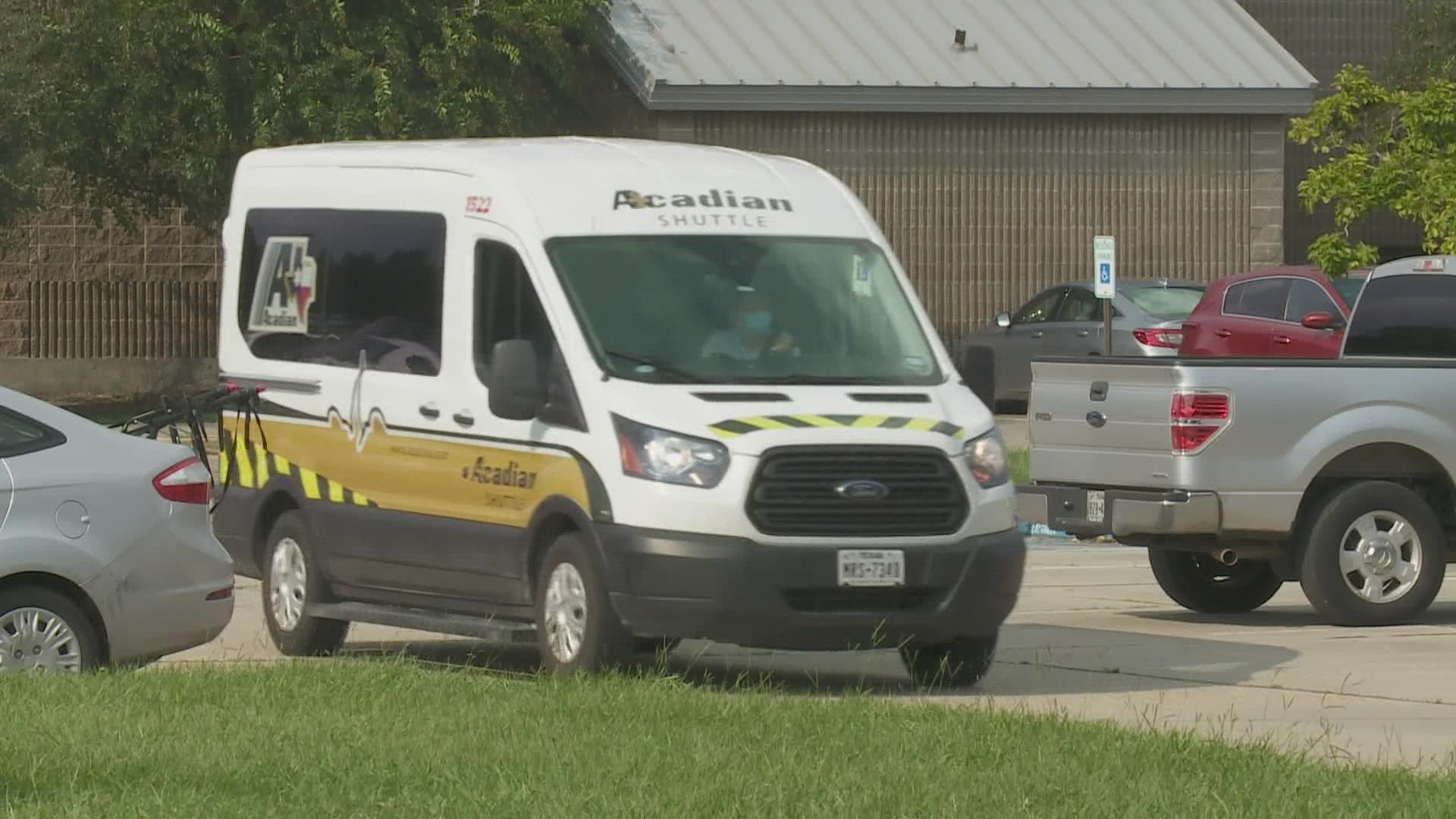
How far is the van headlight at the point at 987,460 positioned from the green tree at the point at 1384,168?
19.3m

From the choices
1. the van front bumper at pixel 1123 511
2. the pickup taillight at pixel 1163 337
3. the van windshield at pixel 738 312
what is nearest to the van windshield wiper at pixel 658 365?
the van windshield at pixel 738 312

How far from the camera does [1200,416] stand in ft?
49.9

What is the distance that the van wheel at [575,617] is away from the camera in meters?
12.2

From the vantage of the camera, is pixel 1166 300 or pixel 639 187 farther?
pixel 1166 300

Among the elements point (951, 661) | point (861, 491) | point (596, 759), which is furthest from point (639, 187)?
point (596, 759)

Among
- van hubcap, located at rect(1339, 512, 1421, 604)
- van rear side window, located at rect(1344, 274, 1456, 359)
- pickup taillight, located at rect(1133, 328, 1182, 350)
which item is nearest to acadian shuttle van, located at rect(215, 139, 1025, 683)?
van hubcap, located at rect(1339, 512, 1421, 604)

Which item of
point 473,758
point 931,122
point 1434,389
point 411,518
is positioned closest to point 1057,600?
point 1434,389

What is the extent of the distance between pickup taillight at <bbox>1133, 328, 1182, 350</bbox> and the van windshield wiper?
19.3 meters

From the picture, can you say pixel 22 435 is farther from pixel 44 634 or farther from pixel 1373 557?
pixel 1373 557

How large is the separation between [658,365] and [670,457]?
→ 2.06 ft

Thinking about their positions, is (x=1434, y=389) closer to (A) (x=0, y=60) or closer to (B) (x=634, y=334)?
(B) (x=634, y=334)

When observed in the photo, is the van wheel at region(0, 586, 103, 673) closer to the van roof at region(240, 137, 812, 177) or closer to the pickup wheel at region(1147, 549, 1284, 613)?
the van roof at region(240, 137, 812, 177)

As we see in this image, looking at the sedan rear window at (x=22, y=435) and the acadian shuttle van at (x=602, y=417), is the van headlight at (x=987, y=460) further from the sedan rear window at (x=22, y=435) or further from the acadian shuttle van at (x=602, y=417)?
the sedan rear window at (x=22, y=435)

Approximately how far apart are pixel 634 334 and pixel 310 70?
2294 cm
